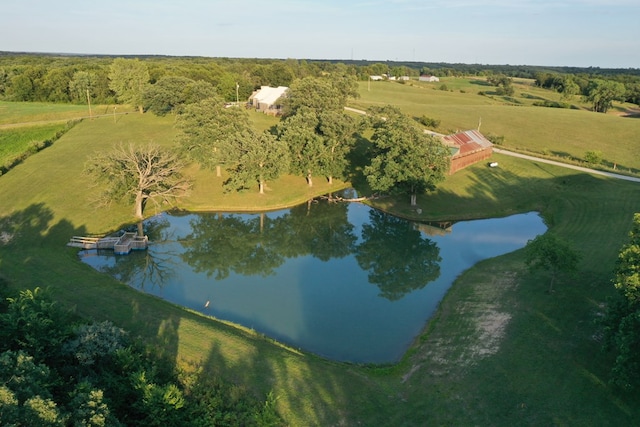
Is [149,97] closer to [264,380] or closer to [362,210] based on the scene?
[362,210]

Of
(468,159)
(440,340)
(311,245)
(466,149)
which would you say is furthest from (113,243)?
(468,159)

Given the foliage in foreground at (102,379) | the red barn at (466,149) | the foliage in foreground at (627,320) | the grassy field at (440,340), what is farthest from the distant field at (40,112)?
the foliage in foreground at (627,320)

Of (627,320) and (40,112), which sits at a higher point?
(40,112)

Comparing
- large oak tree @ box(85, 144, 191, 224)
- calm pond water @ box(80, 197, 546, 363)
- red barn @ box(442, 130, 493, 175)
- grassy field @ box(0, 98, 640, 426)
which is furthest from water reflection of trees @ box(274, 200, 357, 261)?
red barn @ box(442, 130, 493, 175)

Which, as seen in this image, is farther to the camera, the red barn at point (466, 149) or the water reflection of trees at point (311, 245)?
the red barn at point (466, 149)

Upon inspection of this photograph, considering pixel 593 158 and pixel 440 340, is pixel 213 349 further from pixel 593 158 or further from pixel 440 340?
pixel 593 158

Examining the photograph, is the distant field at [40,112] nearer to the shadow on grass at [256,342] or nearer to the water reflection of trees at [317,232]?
the shadow on grass at [256,342]
